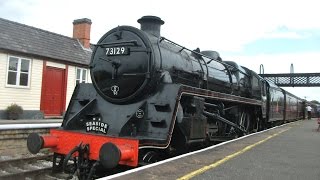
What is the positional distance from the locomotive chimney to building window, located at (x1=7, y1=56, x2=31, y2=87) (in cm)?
1039

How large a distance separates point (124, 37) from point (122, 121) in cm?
183

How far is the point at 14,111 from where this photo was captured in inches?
664

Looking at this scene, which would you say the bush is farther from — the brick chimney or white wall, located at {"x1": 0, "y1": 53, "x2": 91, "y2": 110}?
the brick chimney

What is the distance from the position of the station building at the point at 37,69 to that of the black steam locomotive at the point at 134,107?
31.9 ft

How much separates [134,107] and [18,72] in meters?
11.6

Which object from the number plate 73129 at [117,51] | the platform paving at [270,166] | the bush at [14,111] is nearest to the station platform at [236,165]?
the platform paving at [270,166]

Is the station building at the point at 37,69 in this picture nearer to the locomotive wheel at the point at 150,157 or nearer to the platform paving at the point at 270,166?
the locomotive wheel at the point at 150,157

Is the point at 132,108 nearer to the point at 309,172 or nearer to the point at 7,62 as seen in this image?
the point at 309,172

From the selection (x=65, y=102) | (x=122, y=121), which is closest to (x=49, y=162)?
(x=122, y=121)

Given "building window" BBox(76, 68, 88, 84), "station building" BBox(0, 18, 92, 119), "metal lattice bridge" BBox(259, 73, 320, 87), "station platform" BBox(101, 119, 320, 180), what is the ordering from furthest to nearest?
1. "metal lattice bridge" BBox(259, 73, 320, 87)
2. "building window" BBox(76, 68, 88, 84)
3. "station building" BBox(0, 18, 92, 119)
4. "station platform" BBox(101, 119, 320, 180)

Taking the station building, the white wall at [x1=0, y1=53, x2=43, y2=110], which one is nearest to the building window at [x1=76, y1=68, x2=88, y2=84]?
the station building

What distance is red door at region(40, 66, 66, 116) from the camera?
19.0 meters

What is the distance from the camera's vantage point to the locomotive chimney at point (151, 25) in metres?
8.52

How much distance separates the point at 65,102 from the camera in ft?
66.3
